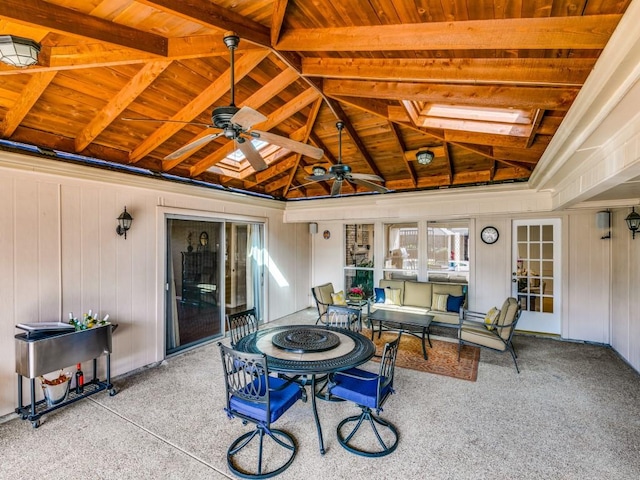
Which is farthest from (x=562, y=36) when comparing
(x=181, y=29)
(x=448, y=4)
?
(x=181, y=29)

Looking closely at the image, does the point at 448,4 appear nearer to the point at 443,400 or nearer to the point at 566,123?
the point at 566,123

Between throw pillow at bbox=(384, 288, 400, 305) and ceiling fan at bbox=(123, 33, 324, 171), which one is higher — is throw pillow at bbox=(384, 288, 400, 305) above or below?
below

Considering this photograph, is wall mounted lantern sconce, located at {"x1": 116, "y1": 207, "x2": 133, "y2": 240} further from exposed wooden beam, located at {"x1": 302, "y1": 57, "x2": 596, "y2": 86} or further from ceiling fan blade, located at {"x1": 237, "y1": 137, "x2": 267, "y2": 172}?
exposed wooden beam, located at {"x1": 302, "y1": 57, "x2": 596, "y2": 86}

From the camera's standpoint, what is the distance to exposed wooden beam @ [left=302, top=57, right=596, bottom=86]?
1.99m

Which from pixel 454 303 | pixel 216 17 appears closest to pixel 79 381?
pixel 216 17

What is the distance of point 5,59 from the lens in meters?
2.00

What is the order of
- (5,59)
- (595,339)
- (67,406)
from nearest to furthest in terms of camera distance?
(5,59) → (67,406) → (595,339)

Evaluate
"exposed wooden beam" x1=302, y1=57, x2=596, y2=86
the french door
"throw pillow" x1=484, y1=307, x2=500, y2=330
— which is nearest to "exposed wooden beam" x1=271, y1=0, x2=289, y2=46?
"exposed wooden beam" x1=302, y1=57, x2=596, y2=86

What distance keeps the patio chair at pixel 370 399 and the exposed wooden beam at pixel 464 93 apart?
6.99ft

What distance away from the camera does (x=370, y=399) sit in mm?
2646

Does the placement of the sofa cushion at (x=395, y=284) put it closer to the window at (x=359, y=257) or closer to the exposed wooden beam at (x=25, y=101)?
the window at (x=359, y=257)

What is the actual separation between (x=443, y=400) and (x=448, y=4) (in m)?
3.58

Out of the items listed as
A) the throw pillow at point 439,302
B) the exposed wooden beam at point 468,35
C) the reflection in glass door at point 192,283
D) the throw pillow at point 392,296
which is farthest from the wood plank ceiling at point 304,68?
the throw pillow at point 392,296

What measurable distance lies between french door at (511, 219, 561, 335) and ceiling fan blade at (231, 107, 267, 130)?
5.75 metres
